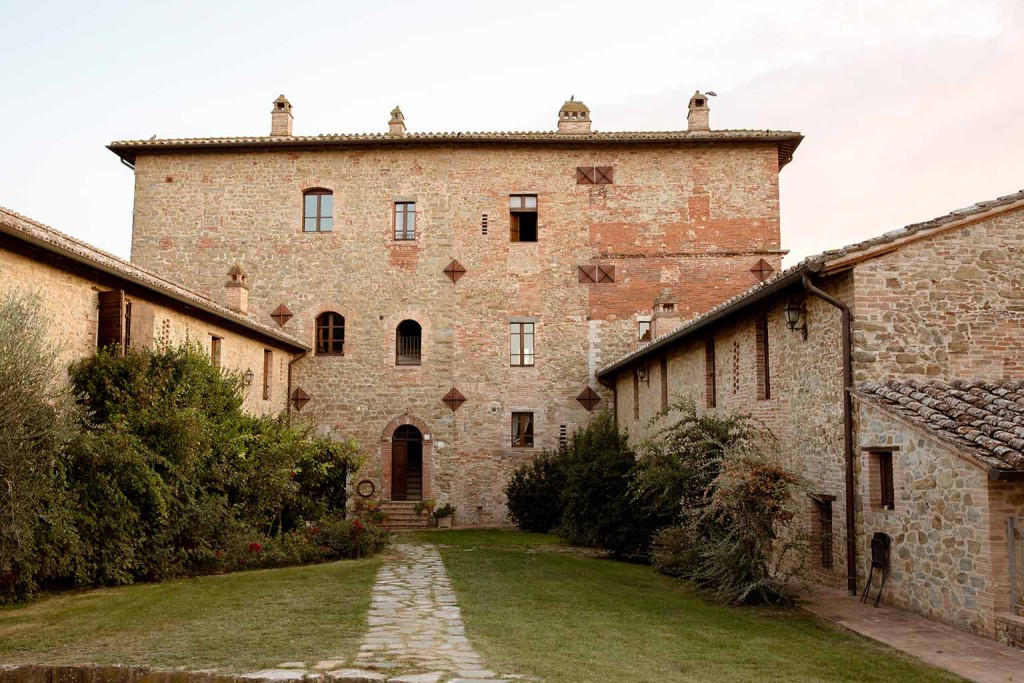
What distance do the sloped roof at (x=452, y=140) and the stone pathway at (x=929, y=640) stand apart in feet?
46.7

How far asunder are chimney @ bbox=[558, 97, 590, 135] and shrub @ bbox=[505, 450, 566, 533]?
330 inches

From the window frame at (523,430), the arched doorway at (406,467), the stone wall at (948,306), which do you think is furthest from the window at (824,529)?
the arched doorway at (406,467)

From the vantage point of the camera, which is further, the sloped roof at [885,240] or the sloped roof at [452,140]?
the sloped roof at [452,140]

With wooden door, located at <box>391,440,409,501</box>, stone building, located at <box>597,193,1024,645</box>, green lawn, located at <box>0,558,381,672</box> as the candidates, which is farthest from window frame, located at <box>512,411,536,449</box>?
green lawn, located at <box>0,558,381,672</box>

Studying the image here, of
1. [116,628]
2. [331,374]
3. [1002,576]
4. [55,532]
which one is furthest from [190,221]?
[1002,576]

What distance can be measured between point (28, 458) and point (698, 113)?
58.6ft

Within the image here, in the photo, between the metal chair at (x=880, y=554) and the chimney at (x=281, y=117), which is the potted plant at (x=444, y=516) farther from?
the metal chair at (x=880, y=554)

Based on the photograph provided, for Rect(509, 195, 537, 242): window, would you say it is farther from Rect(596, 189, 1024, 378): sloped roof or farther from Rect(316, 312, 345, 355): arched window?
Rect(596, 189, 1024, 378): sloped roof

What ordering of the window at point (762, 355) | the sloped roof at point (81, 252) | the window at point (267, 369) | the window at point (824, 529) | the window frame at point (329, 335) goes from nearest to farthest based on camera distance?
the sloped roof at point (81, 252), the window at point (824, 529), the window at point (762, 355), the window at point (267, 369), the window frame at point (329, 335)

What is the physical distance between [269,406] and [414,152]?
24.4 feet

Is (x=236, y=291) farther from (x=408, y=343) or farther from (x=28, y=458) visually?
(x=28, y=458)

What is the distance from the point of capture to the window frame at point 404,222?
21906 millimetres

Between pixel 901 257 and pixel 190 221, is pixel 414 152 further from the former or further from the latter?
pixel 901 257

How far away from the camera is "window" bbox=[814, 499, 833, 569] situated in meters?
10.8
